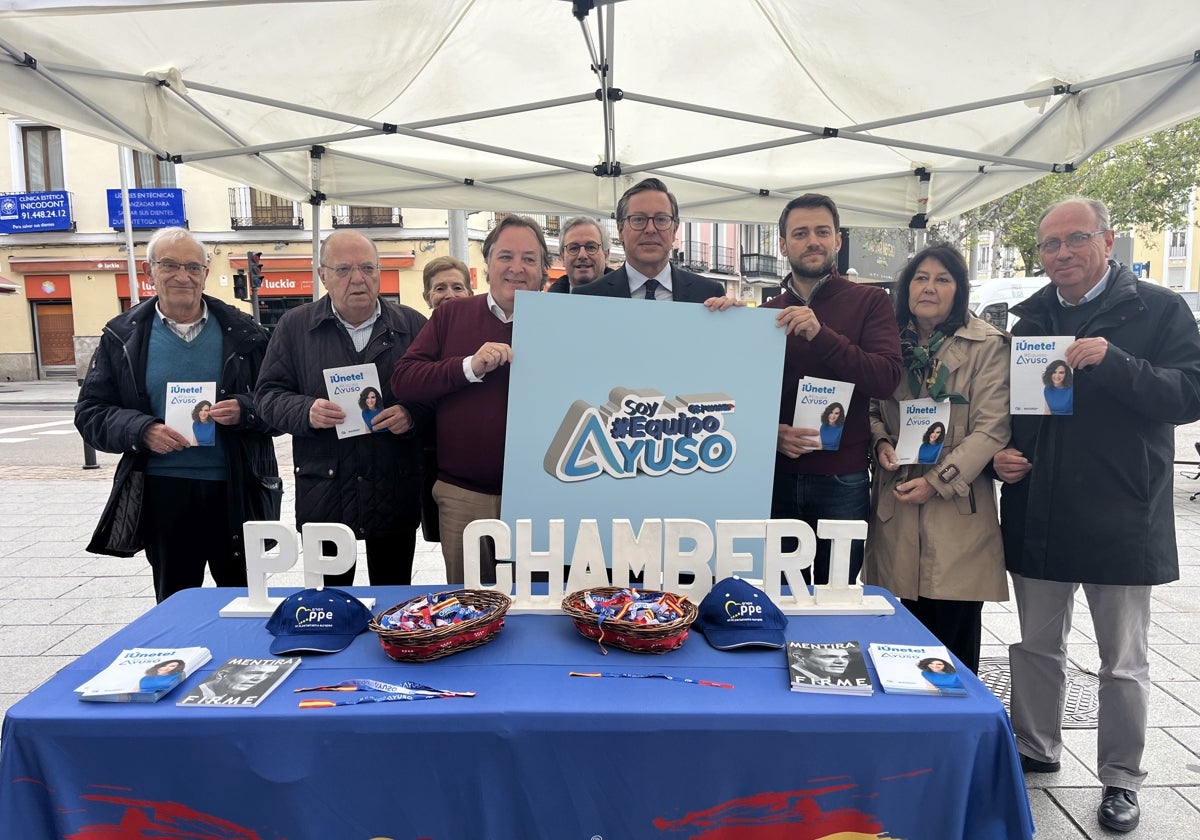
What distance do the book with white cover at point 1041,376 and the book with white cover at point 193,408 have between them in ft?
9.16

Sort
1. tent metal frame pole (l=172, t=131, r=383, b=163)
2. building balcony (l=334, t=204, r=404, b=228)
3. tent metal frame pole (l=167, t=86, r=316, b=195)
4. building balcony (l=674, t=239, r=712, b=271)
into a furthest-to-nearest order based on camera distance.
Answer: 1. building balcony (l=674, t=239, r=712, b=271)
2. building balcony (l=334, t=204, r=404, b=228)
3. tent metal frame pole (l=172, t=131, r=383, b=163)
4. tent metal frame pole (l=167, t=86, r=316, b=195)

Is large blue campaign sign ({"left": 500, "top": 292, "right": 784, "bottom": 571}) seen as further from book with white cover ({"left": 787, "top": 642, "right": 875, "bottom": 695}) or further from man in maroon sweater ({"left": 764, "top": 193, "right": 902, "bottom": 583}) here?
book with white cover ({"left": 787, "top": 642, "right": 875, "bottom": 695})

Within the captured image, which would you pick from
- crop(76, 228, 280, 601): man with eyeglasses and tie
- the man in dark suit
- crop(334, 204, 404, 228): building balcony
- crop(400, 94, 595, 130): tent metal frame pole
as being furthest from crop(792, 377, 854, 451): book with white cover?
crop(334, 204, 404, 228): building balcony

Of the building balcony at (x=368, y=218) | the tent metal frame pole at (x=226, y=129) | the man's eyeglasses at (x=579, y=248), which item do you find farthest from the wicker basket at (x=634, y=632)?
the building balcony at (x=368, y=218)

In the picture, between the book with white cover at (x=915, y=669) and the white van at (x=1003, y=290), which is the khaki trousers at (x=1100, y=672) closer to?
the book with white cover at (x=915, y=669)

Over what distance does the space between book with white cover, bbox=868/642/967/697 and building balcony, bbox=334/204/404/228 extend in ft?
72.0

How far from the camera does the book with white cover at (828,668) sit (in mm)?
1614

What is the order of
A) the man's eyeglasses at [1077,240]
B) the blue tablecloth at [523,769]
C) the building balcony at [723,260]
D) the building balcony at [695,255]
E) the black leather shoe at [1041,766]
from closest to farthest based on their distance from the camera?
the blue tablecloth at [523,769] < the man's eyeglasses at [1077,240] < the black leather shoe at [1041,766] < the building balcony at [695,255] < the building balcony at [723,260]

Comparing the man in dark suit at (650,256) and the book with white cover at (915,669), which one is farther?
the man in dark suit at (650,256)

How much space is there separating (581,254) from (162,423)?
6.00ft

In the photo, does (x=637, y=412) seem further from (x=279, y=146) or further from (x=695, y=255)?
(x=695, y=255)

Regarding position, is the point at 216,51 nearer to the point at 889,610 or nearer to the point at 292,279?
the point at 889,610

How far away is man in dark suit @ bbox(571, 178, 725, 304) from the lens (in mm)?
2680

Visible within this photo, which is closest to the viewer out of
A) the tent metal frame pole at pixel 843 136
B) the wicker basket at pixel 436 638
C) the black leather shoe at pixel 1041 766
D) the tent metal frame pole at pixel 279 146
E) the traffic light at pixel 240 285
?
the wicker basket at pixel 436 638
